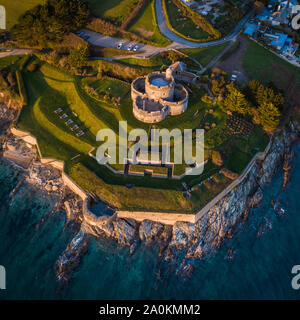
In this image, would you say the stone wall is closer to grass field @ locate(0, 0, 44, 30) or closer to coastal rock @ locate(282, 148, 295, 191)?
coastal rock @ locate(282, 148, 295, 191)

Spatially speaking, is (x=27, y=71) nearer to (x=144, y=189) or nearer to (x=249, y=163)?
(x=144, y=189)

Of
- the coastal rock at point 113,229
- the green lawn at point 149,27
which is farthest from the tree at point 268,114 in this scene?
the coastal rock at point 113,229

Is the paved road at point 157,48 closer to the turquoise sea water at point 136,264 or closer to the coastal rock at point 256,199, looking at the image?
the coastal rock at point 256,199

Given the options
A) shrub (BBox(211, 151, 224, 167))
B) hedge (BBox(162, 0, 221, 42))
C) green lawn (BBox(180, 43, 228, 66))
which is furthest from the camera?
hedge (BBox(162, 0, 221, 42))

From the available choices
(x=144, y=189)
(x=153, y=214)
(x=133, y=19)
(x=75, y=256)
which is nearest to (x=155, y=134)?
(x=144, y=189)

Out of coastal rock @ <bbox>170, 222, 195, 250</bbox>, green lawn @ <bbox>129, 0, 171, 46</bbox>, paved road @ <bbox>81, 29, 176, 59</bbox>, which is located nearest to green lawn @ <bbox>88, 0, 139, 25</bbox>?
green lawn @ <bbox>129, 0, 171, 46</bbox>

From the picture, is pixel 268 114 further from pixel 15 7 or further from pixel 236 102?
pixel 15 7
